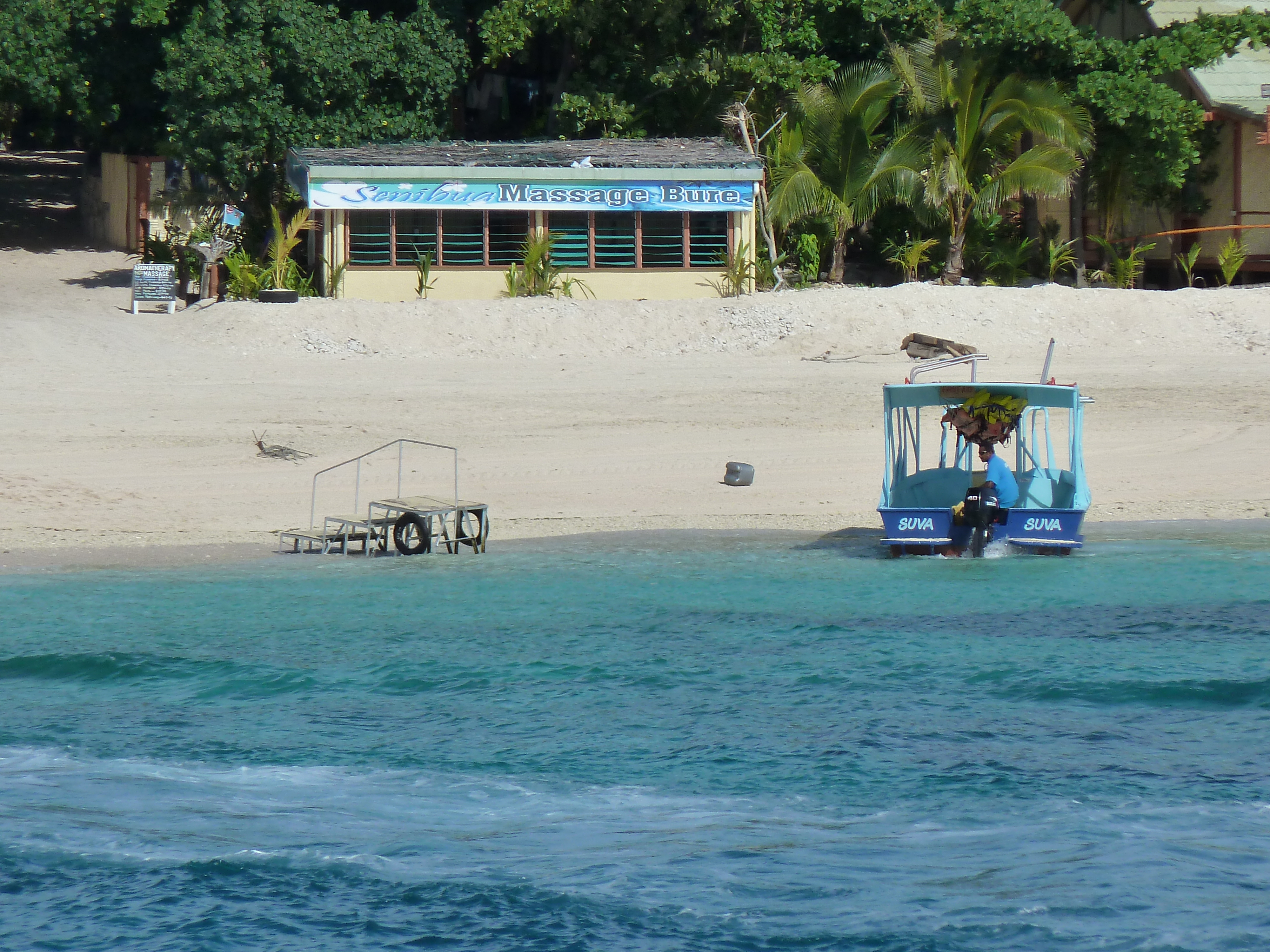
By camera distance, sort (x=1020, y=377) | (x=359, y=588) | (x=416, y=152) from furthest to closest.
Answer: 1. (x=416, y=152)
2. (x=1020, y=377)
3. (x=359, y=588)

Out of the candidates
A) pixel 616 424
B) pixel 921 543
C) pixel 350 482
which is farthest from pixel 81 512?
pixel 921 543

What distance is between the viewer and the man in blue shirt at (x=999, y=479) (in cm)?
1575

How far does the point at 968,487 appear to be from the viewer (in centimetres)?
1669

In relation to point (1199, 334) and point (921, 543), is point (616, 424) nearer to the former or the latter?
point (921, 543)

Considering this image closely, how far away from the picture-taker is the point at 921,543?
16000 mm

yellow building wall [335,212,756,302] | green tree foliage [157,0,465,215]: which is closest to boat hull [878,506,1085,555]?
yellow building wall [335,212,756,302]

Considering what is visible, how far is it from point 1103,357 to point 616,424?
7.61m

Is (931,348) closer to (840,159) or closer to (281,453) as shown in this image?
(840,159)

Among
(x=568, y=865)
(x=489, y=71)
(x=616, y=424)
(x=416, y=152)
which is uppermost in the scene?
(x=489, y=71)

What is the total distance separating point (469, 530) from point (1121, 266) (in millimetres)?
15517

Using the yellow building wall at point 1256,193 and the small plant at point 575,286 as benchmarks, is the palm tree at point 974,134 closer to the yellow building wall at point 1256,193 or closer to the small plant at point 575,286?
the yellow building wall at point 1256,193

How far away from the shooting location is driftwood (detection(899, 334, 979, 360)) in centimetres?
2292

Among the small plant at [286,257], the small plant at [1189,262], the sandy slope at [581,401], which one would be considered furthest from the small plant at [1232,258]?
the small plant at [286,257]

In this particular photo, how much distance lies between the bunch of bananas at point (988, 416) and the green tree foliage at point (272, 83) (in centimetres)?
1620
